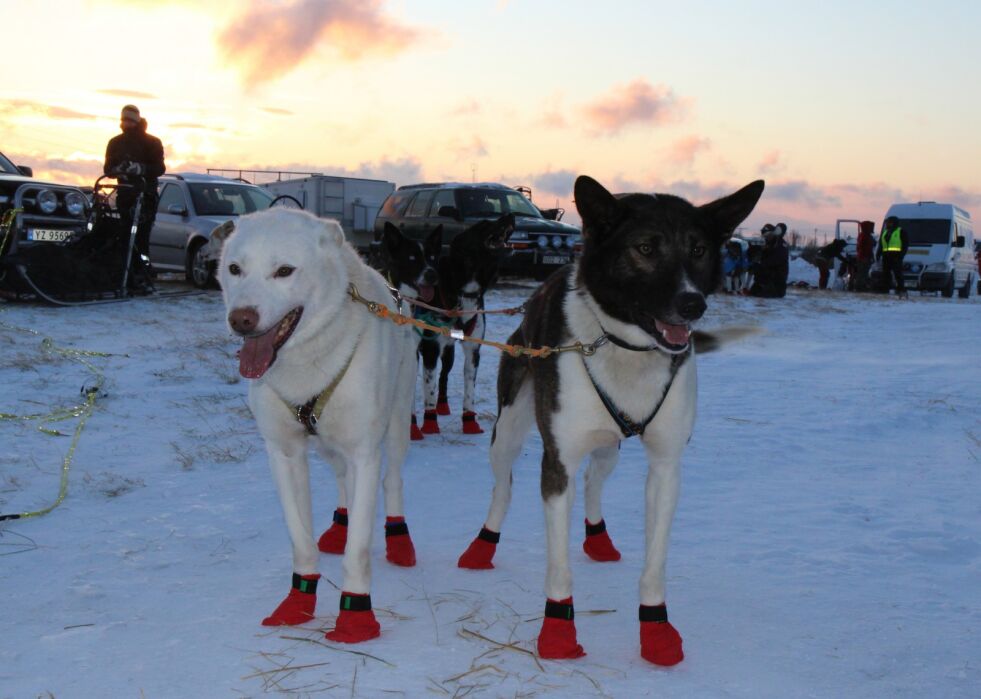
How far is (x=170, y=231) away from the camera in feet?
50.4

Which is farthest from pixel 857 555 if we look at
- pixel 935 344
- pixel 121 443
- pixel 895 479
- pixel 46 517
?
pixel 935 344

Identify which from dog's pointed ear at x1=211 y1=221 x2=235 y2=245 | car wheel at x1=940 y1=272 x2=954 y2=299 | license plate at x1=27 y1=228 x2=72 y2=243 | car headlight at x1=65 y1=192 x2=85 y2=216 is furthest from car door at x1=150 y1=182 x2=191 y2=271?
car wheel at x1=940 y1=272 x2=954 y2=299

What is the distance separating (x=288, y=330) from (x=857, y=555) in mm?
2835

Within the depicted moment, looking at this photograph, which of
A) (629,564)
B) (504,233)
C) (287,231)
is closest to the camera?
(287,231)

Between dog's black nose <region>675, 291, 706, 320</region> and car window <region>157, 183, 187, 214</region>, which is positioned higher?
car window <region>157, 183, 187, 214</region>

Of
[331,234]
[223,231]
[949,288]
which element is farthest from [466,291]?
[949,288]

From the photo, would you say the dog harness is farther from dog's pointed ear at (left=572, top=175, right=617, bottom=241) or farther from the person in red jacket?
the person in red jacket

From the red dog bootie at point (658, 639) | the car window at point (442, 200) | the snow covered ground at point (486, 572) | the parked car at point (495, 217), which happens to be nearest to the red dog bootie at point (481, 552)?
the snow covered ground at point (486, 572)

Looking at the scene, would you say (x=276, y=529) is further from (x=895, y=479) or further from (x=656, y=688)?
(x=895, y=479)

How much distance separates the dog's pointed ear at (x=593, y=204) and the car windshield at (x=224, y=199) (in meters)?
12.5

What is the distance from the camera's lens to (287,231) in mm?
3160

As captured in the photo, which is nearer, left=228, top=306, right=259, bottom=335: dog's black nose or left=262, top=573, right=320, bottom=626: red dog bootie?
left=228, top=306, right=259, bottom=335: dog's black nose

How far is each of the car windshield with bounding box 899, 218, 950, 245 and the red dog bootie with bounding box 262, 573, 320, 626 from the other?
81.2 feet

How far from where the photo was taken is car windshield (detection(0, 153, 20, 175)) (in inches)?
475
